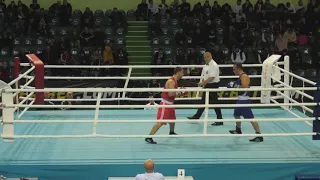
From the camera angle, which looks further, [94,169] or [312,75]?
[312,75]

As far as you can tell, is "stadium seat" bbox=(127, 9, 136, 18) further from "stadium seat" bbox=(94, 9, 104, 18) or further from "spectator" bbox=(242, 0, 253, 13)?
"spectator" bbox=(242, 0, 253, 13)

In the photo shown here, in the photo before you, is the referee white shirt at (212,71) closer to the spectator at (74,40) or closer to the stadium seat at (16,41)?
the spectator at (74,40)

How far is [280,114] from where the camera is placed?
1069 cm

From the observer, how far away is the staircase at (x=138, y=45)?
18328mm

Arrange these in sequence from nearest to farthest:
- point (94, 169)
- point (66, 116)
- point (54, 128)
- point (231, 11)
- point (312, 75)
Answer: point (94, 169), point (54, 128), point (66, 116), point (312, 75), point (231, 11)

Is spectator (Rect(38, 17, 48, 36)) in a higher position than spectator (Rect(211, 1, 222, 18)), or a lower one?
lower

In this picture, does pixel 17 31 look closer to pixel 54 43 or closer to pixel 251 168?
pixel 54 43

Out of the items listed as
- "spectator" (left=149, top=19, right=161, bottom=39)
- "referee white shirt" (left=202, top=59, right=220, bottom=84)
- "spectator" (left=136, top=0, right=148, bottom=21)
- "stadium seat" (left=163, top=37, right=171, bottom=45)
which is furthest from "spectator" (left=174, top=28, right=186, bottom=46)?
"referee white shirt" (left=202, top=59, right=220, bottom=84)

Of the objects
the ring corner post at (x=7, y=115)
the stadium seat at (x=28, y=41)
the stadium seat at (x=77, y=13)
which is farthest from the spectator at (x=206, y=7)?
the ring corner post at (x=7, y=115)

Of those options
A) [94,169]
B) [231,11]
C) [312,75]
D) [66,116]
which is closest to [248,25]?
[231,11]

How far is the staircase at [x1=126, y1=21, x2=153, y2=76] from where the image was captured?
1833cm

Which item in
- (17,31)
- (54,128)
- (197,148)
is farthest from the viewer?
(17,31)

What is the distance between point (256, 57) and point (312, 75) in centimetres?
200

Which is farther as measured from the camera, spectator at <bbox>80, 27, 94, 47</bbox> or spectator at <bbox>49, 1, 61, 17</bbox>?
spectator at <bbox>49, 1, 61, 17</bbox>
